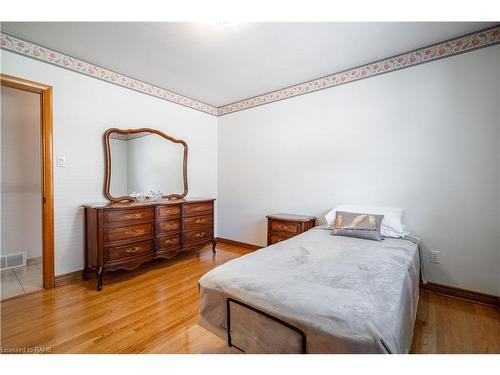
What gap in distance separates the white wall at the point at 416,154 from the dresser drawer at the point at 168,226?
143 centimetres

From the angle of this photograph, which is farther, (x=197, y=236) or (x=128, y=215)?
(x=197, y=236)

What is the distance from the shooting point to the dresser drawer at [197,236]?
3.03 metres

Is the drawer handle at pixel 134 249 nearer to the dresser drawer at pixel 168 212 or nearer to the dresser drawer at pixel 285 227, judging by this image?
the dresser drawer at pixel 168 212

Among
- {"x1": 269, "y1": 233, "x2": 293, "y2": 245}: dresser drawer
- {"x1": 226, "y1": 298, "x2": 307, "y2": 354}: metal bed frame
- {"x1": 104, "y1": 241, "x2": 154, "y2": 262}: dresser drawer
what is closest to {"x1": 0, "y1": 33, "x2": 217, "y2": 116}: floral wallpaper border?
→ {"x1": 104, "y1": 241, "x2": 154, "y2": 262}: dresser drawer

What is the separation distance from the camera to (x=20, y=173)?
2.95 m

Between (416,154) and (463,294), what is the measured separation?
140 centimetres

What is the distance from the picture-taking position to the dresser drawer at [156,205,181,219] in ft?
8.94

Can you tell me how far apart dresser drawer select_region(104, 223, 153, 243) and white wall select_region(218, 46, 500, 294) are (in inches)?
70.9

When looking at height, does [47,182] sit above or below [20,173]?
below

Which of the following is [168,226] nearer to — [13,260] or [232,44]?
[13,260]

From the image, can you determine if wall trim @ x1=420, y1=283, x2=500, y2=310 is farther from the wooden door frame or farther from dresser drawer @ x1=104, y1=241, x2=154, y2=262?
the wooden door frame

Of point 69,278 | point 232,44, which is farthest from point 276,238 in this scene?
point 69,278

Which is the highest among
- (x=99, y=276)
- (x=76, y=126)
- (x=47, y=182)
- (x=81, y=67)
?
(x=81, y=67)
